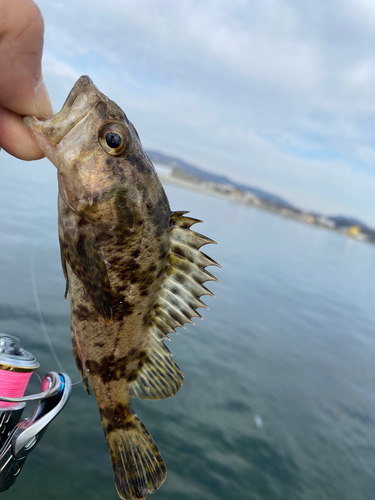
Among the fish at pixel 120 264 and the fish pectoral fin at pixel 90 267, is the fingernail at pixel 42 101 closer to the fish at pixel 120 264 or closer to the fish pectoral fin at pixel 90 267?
the fish at pixel 120 264

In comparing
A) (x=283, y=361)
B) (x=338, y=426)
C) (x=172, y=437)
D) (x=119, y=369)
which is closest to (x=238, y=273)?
(x=283, y=361)

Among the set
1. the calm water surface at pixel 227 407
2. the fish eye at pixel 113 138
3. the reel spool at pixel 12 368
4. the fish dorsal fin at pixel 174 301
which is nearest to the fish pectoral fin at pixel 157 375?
the fish dorsal fin at pixel 174 301

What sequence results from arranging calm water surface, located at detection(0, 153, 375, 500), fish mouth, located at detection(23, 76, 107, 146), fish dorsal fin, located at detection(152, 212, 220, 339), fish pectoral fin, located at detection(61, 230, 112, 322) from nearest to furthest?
fish mouth, located at detection(23, 76, 107, 146), fish pectoral fin, located at detection(61, 230, 112, 322), fish dorsal fin, located at detection(152, 212, 220, 339), calm water surface, located at detection(0, 153, 375, 500)

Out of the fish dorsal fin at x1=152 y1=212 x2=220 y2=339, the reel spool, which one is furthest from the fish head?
the reel spool

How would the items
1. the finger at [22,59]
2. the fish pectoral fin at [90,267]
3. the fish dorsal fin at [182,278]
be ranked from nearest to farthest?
1. the finger at [22,59]
2. the fish pectoral fin at [90,267]
3. the fish dorsal fin at [182,278]

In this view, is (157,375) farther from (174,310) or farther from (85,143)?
(85,143)

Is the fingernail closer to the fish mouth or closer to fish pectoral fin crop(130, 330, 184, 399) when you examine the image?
the fish mouth

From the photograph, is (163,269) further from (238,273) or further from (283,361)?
(238,273)
